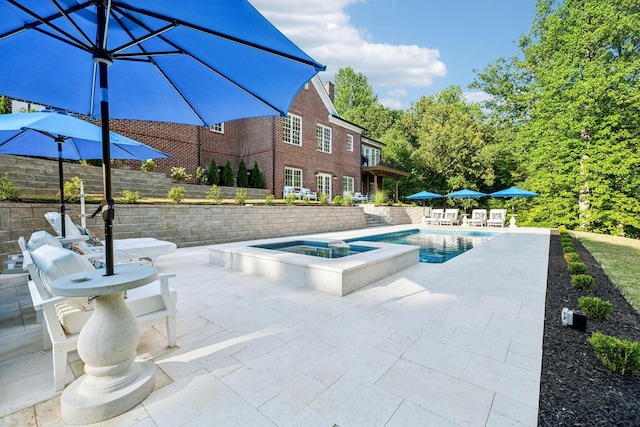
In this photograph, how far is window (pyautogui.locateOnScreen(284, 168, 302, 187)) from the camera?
54.4 ft

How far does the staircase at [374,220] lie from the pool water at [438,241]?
99.7 inches

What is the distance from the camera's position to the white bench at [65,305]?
2018mm

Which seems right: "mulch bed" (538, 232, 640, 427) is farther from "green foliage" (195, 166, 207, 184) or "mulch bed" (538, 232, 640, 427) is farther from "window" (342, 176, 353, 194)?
"window" (342, 176, 353, 194)

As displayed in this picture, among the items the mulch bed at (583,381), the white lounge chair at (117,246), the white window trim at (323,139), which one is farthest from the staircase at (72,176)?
the mulch bed at (583,381)

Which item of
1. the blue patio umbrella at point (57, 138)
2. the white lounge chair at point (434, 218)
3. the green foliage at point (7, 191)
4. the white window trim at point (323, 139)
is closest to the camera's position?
the blue patio umbrella at point (57, 138)

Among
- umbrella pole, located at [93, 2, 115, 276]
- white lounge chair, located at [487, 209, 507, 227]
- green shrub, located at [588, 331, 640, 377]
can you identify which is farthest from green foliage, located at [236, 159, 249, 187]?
white lounge chair, located at [487, 209, 507, 227]

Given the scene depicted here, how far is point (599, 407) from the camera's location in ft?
6.31

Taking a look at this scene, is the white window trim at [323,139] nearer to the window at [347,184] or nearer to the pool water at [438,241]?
the window at [347,184]

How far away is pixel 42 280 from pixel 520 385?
13.4 feet

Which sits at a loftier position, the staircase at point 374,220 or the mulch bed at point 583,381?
the staircase at point 374,220

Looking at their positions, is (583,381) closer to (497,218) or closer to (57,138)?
(57,138)

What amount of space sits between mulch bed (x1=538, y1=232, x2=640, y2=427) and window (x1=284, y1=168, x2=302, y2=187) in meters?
14.1

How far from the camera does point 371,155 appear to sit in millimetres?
24844

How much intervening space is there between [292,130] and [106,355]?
16072mm
